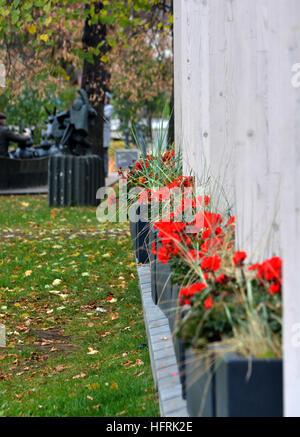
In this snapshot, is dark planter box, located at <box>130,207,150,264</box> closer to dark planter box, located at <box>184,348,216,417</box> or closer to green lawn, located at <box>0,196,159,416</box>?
green lawn, located at <box>0,196,159,416</box>

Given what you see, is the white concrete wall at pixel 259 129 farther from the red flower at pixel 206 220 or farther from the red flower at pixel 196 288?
the red flower at pixel 206 220

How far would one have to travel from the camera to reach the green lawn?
14.4 ft

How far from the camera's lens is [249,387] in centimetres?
250

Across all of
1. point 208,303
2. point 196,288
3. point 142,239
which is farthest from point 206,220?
point 142,239

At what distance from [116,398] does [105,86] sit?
17.4 meters

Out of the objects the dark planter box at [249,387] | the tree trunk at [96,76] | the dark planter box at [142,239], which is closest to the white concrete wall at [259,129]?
the dark planter box at [249,387]

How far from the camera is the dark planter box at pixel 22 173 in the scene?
19.9 metres

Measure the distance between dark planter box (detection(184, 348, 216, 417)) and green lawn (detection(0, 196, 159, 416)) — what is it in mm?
839

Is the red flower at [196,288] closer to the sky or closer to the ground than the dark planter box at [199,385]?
closer to the sky

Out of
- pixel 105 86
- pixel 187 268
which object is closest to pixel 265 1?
pixel 187 268

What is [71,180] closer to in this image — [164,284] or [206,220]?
[164,284]

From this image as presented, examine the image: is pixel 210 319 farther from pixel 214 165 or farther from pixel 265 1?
pixel 214 165

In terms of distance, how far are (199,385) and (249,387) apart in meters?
0.41

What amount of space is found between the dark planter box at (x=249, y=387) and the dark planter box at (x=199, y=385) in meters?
0.12
